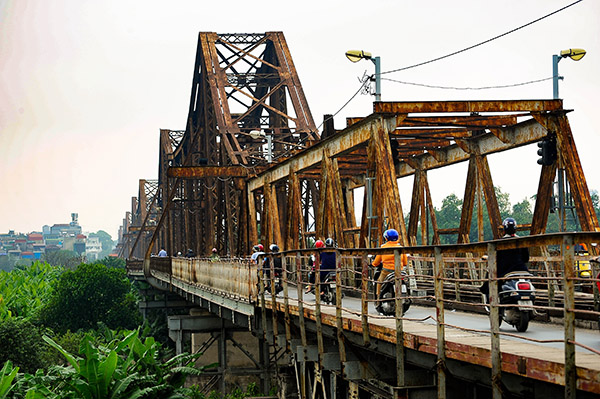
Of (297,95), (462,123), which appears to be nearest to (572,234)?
(462,123)

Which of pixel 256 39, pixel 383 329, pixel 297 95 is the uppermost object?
pixel 256 39

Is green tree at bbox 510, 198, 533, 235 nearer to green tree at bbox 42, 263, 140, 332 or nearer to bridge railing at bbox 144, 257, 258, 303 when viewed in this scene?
green tree at bbox 42, 263, 140, 332

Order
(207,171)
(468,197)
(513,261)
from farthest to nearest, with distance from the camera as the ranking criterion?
(207,171)
(468,197)
(513,261)

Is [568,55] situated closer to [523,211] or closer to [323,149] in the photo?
[323,149]

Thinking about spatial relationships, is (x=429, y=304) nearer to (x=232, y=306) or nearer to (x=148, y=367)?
(x=232, y=306)

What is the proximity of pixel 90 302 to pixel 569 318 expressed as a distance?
2643 inches

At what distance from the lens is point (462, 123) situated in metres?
18.4

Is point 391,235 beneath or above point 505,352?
above

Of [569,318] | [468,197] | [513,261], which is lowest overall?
[569,318]

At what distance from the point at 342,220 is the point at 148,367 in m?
6.78

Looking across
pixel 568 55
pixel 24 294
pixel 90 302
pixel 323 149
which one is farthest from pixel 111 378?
pixel 24 294

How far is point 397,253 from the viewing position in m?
10.3

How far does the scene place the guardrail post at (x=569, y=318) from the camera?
646 cm

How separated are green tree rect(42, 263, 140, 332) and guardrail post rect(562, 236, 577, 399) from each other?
6270 cm
